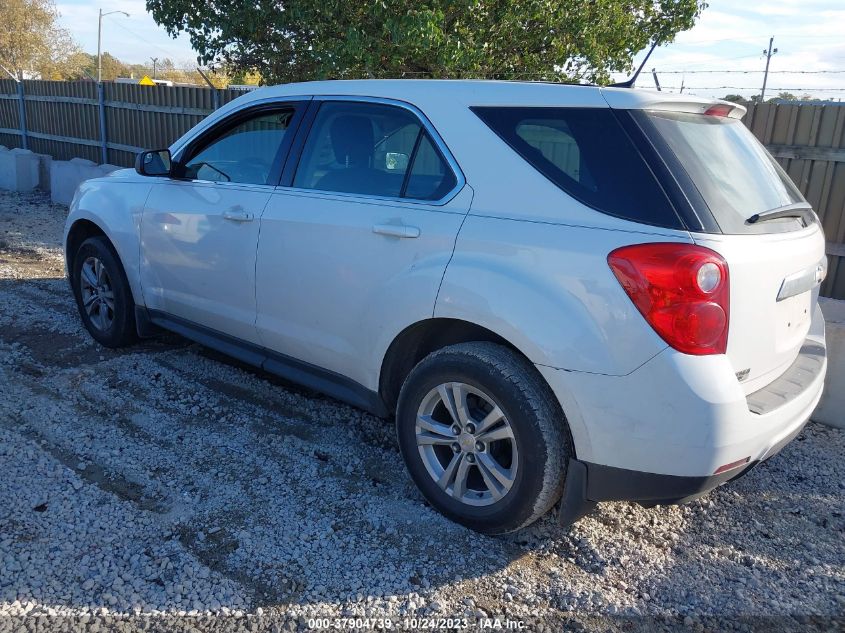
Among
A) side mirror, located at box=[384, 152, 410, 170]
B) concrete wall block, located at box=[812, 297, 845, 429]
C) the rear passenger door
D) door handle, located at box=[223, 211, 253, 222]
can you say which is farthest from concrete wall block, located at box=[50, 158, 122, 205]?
concrete wall block, located at box=[812, 297, 845, 429]

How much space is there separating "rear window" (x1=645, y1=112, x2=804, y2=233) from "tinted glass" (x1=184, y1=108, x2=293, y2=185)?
6.85ft

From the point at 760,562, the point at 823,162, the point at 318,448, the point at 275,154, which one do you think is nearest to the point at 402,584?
the point at 318,448

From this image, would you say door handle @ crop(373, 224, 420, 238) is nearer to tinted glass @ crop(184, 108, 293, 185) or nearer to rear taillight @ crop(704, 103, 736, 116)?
tinted glass @ crop(184, 108, 293, 185)

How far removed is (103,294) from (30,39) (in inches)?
1539

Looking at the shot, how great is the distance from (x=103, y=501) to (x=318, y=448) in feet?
3.55

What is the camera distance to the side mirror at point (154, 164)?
452cm

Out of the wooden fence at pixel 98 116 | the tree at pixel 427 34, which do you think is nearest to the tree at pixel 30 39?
the wooden fence at pixel 98 116

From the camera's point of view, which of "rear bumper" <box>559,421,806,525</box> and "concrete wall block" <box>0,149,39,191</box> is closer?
"rear bumper" <box>559,421,806,525</box>

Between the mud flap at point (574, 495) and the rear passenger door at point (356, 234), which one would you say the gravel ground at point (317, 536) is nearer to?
the mud flap at point (574, 495)

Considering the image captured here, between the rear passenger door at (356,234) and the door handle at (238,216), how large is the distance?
0.42 ft

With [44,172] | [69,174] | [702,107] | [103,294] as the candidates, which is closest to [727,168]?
[702,107]

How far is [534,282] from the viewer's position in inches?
107

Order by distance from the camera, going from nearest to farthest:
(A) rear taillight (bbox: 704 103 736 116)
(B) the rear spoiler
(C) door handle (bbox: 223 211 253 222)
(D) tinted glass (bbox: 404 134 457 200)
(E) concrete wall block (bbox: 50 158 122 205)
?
1. (B) the rear spoiler
2. (A) rear taillight (bbox: 704 103 736 116)
3. (D) tinted glass (bbox: 404 134 457 200)
4. (C) door handle (bbox: 223 211 253 222)
5. (E) concrete wall block (bbox: 50 158 122 205)

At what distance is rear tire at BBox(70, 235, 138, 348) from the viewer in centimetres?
494
